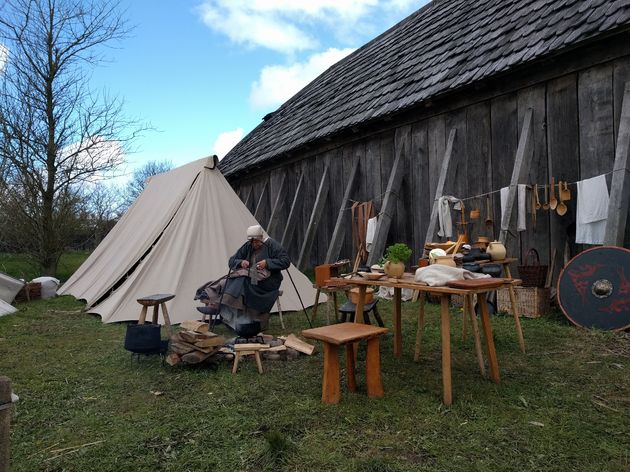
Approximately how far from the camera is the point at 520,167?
17.5 feet

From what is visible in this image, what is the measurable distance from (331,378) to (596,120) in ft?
13.3

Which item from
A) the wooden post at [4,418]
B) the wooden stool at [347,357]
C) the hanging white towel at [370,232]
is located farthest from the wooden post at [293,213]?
the wooden post at [4,418]

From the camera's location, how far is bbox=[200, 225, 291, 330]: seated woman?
197 inches

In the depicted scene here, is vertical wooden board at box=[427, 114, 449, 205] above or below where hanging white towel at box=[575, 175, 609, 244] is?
above

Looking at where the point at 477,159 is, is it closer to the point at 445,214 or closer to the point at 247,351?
the point at 445,214

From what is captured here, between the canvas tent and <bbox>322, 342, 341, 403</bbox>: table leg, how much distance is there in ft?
10.2

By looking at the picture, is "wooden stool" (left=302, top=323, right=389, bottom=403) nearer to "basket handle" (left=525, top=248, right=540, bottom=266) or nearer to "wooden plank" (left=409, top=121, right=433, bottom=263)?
"basket handle" (left=525, top=248, right=540, bottom=266)

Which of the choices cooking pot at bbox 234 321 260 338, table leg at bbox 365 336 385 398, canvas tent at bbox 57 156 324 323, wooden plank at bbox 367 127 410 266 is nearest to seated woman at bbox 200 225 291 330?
cooking pot at bbox 234 321 260 338

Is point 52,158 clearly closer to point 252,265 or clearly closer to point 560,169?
point 252,265

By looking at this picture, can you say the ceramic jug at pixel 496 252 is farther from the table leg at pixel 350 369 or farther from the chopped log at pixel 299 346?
the chopped log at pixel 299 346

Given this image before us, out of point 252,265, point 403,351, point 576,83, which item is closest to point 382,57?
point 576,83

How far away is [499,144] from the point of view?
5930mm

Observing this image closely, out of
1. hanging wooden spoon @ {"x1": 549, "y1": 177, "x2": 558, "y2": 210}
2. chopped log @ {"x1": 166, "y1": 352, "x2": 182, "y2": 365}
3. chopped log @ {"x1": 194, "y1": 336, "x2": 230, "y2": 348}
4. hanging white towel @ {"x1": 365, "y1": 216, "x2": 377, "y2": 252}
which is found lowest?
chopped log @ {"x1": 166, "y1": 352, "x2": 182, "y2": 365}

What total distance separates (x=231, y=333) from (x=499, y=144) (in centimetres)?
411
